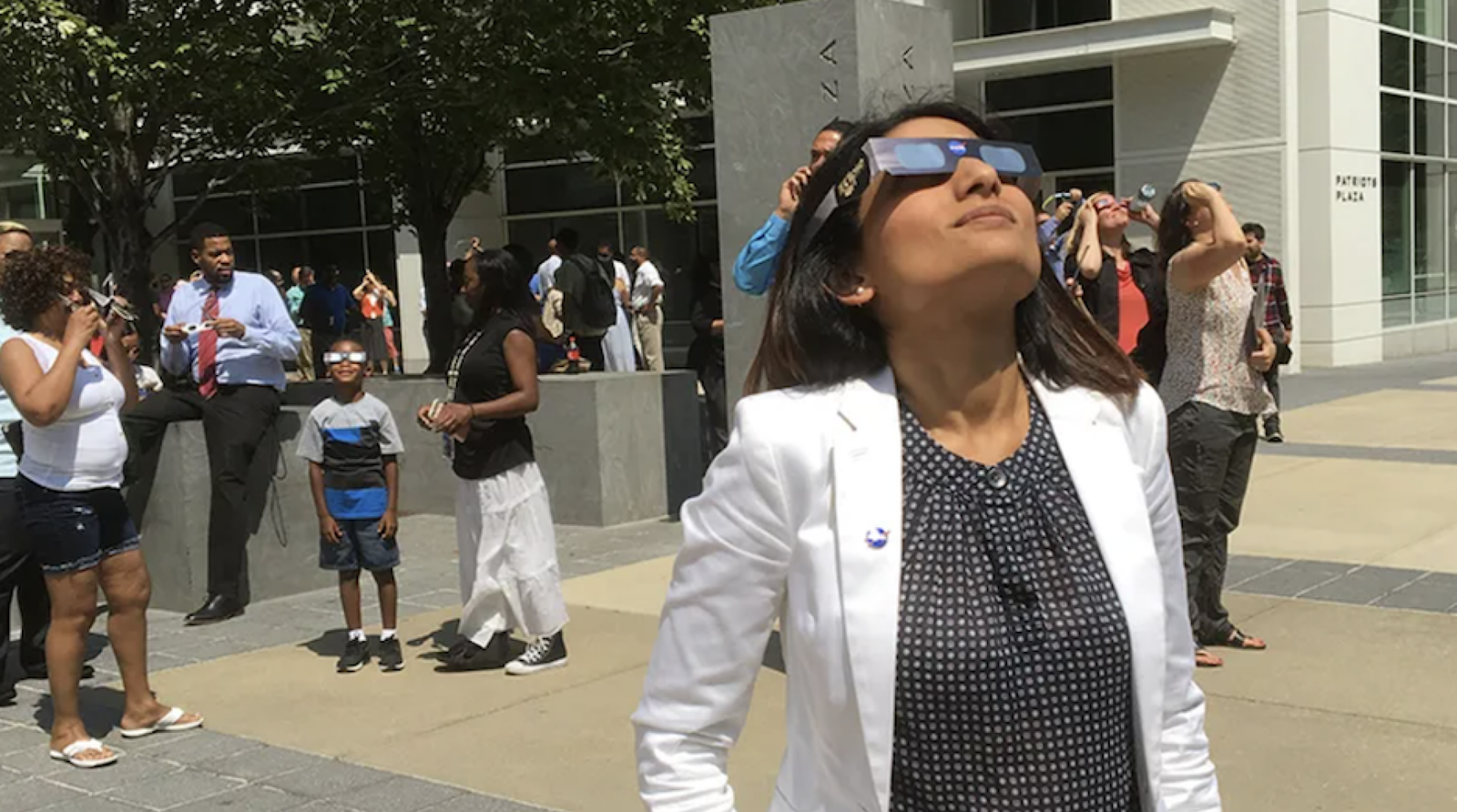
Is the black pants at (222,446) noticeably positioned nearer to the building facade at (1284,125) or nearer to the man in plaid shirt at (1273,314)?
the man in plaid shirt at (1273,314)

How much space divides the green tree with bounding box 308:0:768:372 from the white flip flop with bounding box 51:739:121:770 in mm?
6688

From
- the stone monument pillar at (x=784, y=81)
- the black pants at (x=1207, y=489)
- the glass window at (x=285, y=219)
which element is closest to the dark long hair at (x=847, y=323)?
the stone monument pillar at (x=784, y=81)

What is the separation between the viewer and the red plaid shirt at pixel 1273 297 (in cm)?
718


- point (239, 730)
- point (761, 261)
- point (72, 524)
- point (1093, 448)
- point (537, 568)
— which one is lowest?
point (239, 730)

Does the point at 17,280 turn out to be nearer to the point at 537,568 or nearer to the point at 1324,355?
the point at 537,568

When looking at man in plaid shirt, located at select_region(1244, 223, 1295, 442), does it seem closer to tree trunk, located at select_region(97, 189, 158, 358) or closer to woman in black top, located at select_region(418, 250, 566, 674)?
woman in black top, located at select_region(418, 250, 566, 674)

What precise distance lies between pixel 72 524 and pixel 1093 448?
14.9 feet

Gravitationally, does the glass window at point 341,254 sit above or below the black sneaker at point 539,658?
above

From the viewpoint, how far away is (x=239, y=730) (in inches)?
227

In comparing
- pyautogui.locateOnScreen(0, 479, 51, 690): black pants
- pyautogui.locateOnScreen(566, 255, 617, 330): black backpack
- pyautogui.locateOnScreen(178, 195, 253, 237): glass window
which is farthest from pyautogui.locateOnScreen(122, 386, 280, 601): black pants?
pyautogui.locateOnScreen(178, 195, 253, 237): glass window

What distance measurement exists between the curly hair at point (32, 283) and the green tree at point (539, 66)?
575 centimetres

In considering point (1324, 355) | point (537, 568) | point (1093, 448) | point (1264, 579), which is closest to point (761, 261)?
point (537, 568)

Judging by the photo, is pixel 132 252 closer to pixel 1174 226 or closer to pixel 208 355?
pixel 208 355

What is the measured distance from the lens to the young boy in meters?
6.53
